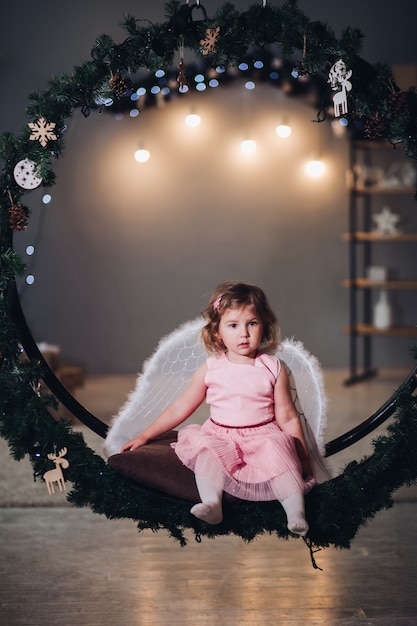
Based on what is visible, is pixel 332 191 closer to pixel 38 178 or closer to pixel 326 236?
pixel 326 236

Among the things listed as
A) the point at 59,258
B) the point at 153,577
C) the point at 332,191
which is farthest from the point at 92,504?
the point at 332,191

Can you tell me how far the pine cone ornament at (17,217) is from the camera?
1.98 meters

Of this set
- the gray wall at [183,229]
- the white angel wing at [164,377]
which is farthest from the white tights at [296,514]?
the gray wall at [183,229]

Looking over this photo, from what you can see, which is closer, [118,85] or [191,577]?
[118,85]

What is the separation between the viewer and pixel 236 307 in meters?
2.02

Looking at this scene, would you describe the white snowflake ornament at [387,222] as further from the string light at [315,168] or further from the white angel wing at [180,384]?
the white angel wing at [180,384]

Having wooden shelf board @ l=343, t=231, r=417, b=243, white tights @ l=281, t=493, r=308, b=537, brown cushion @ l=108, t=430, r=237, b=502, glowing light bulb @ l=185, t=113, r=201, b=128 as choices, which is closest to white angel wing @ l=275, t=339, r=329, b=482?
white tights @ l=281, t=493, r=308, b=537

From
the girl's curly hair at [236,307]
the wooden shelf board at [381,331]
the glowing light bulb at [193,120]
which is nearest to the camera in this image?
the girl's curly hair at [236,307]

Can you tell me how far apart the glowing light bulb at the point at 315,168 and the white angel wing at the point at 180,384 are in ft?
13.6

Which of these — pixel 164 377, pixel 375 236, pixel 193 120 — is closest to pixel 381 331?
pixel 375 236

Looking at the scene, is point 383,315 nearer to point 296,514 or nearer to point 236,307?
point 236,307

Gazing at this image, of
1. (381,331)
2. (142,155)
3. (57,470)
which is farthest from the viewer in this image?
(142,155)

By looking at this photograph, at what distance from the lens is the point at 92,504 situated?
6.37 ft

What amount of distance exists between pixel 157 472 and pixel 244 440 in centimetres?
24
